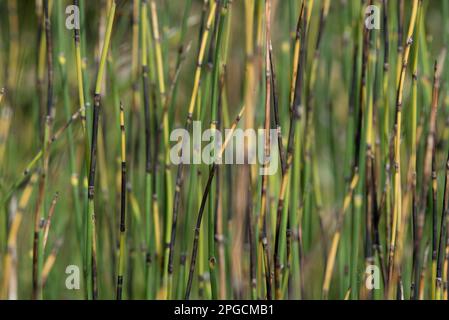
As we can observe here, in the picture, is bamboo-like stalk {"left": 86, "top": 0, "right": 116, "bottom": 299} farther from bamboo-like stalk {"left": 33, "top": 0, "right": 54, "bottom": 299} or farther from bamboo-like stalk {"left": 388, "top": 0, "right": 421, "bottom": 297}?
bamboo-like stalk {"left": 388, "top": 0, "right": 421, "bottom": 297}

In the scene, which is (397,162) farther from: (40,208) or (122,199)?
(40,208)

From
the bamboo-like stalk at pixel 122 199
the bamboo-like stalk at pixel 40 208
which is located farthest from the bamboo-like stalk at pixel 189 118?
the bamboo-like stalk at pixel 40 208

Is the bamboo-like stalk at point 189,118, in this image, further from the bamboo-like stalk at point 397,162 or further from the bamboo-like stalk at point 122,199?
the bamboo-like stalk at point 397,162

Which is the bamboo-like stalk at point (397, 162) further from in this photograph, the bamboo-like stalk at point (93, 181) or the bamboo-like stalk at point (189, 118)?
the bamboo-like stalk at point (93, 181)

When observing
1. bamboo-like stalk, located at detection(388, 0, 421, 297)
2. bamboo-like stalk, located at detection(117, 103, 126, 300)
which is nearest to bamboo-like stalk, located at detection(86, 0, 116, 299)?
bamboo-like stalk, located at detection(117, 103, 126, 300)

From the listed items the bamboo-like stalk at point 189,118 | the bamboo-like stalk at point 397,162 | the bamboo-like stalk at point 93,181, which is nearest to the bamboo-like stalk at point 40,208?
the bamboo-like stalk at point 93,181

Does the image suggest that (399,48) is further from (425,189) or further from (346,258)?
(346,258)

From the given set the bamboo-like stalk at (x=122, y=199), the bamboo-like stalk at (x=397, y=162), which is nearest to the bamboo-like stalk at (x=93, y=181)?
the bamboo-like stalk at (x=122, y=199)

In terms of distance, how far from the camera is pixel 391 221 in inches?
39.4

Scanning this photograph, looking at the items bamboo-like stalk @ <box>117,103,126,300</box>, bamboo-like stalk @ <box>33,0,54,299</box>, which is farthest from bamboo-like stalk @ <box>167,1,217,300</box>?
bamboo-like stalk @ <box>33,0,54,299</box>

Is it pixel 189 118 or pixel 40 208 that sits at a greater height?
pixel 189 118

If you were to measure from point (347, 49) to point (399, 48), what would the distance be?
0.75ft

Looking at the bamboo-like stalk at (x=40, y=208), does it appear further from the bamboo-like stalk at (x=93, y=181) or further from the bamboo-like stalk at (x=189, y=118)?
the bamboo-like stalk at (x=189, y=118)

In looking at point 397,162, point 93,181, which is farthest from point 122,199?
point 397,162
